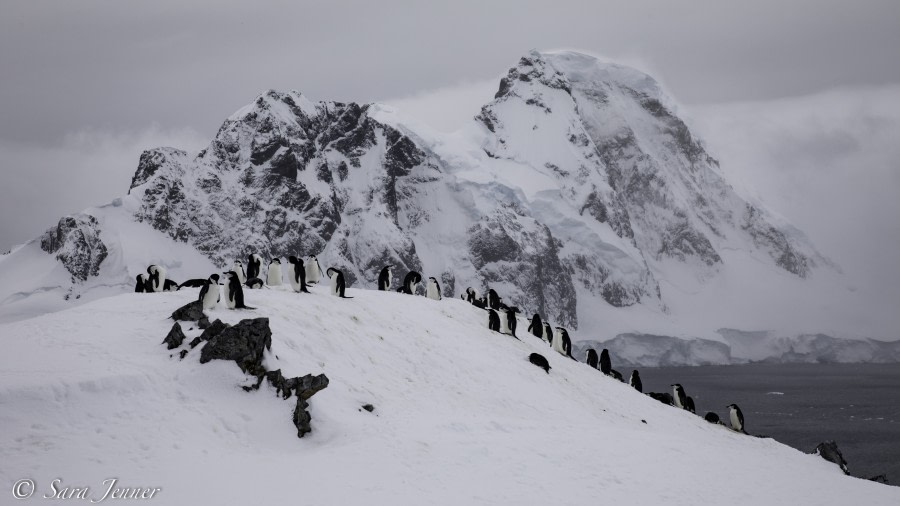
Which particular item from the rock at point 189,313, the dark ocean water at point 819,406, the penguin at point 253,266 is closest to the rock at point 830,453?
the penguin at point 253,266

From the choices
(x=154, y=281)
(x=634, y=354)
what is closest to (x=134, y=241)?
(x=634, y=354)

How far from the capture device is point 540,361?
1137 inches

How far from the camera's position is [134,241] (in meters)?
177

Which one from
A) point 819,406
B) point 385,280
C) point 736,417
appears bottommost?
point 819,406

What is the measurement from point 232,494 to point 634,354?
626ft

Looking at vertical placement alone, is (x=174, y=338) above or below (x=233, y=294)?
below

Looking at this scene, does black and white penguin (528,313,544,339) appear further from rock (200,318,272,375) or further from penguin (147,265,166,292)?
rock (200,318,272,375)

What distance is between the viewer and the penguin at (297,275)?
25.4 metres

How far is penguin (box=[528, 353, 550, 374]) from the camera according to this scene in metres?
28.8

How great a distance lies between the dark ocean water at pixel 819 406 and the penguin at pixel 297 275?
44930mm

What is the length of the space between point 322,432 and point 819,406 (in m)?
99.2

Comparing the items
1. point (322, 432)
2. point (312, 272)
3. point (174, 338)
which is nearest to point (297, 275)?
point (312, 272)

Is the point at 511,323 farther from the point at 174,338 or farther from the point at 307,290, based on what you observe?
the point at 174,338

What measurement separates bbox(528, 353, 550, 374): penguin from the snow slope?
12.5ft
